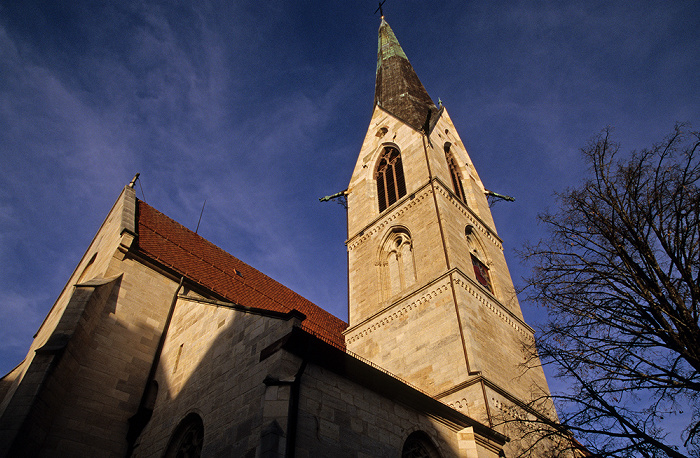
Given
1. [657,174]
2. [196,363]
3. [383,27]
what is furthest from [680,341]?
[383,27]

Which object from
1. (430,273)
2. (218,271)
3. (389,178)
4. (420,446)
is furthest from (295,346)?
(389,178)

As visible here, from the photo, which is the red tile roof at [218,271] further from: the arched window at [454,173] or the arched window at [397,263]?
the arched window at [454,173]

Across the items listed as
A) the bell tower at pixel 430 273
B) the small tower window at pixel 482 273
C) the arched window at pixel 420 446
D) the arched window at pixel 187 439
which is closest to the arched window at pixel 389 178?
the bell tower at pixel 430 273

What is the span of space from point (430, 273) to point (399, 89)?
1297 centimetres

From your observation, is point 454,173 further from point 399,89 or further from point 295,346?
point 295,346

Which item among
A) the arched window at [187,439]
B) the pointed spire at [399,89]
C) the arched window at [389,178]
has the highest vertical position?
the pointed spire at [399,89]

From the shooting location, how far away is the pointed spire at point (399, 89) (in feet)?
66.8

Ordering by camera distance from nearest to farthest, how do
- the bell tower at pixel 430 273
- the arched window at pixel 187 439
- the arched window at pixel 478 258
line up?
the arched window at pixel 187 439
the bell tower at pixel 430 273
the arched window at pixel 478 258

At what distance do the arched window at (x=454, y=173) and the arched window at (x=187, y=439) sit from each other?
1345 cm

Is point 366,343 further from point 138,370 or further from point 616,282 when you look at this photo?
point 616,282

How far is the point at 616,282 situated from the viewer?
712 cm

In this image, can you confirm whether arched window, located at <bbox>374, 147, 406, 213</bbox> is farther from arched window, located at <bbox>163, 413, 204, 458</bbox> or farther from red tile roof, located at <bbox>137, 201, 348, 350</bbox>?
arched window, located at <bbox>163, 413, 204, 458</bbox>

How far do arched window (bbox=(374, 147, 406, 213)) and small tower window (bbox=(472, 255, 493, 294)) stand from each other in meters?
3.81

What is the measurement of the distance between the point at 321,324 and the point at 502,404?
26.4ft
